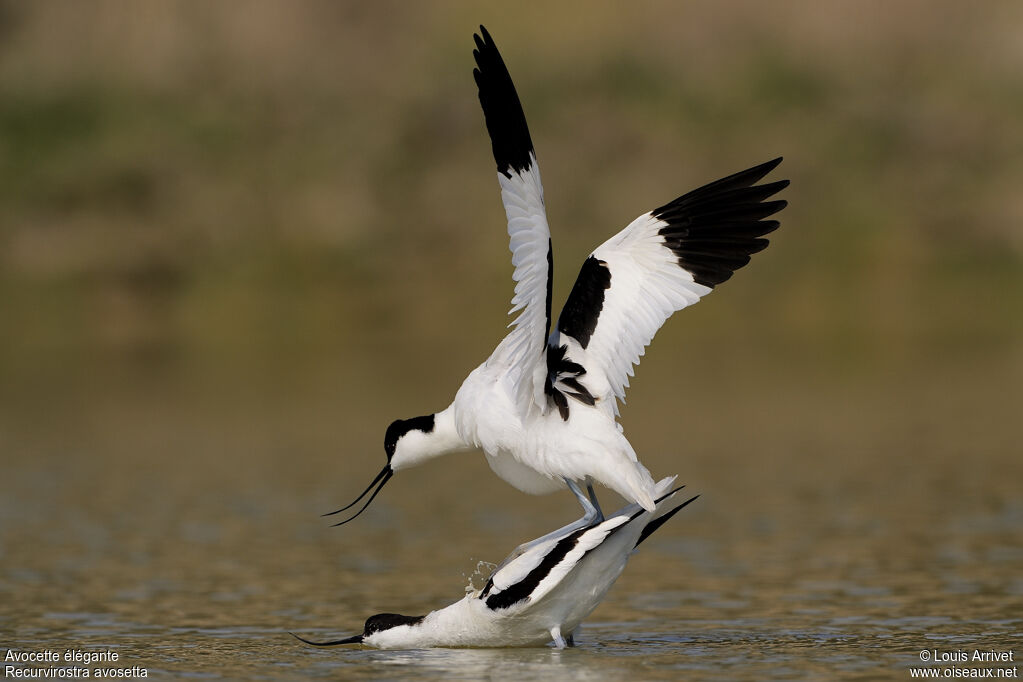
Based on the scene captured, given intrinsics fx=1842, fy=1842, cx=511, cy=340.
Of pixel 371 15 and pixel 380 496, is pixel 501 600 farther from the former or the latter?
pixel 371 15

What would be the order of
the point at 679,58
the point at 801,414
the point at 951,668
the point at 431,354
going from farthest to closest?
the point at 679,58
the point at 431,354
the point at 801,414
the point at 951,668

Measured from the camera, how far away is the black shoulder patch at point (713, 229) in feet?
44.1

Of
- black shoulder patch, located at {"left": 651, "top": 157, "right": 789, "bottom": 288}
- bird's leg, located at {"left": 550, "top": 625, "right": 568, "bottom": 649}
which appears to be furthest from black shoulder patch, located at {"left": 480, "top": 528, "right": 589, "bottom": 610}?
black shoulder patch, located at {"left": 651, "top": 157, "right": 789, "bottom": 288}

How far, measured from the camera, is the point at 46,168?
317ft

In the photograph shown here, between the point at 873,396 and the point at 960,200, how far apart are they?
2272 inches

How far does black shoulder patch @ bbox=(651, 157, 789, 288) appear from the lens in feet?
44.1

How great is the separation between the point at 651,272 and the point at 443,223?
262 ft

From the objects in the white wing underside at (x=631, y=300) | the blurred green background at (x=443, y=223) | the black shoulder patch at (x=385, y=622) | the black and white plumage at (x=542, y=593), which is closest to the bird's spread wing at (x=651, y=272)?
the white wing underside at (x=631, y=300)

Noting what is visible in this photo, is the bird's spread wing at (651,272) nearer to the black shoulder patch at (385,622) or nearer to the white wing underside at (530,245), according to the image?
the white wing underside at (530,245)

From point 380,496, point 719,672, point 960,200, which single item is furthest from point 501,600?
point 960,200

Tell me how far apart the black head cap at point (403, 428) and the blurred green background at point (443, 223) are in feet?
36.9

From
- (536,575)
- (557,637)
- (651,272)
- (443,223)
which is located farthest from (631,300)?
(443,223)

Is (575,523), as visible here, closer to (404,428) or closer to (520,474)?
(520,474)

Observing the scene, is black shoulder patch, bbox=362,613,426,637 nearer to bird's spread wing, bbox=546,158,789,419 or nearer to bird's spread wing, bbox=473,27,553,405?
bird's spread wing, bbox=546,158,789,419
